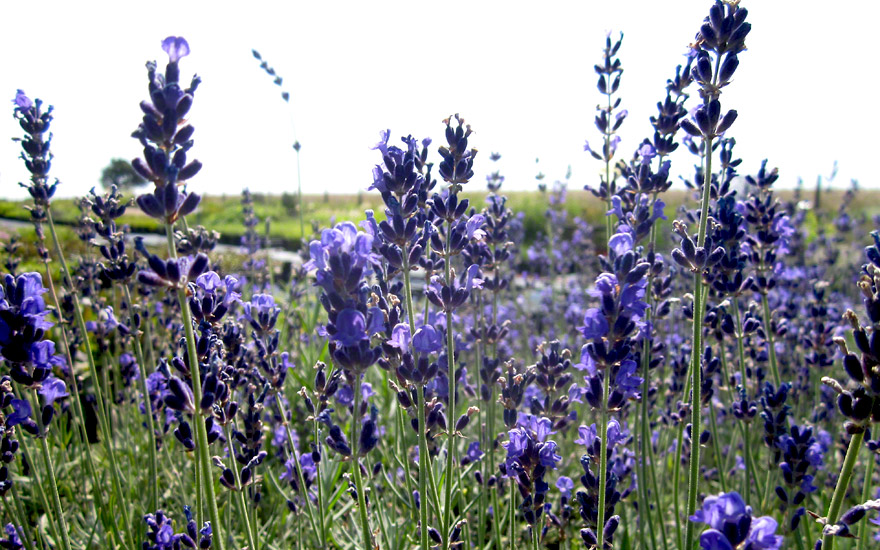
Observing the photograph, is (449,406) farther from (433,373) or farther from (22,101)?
(22,101)

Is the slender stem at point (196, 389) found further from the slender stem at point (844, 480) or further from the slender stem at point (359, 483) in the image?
the slender stem at point (844, 480)

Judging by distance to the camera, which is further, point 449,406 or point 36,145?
point 36,145

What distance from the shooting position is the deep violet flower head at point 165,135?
1.25 meters

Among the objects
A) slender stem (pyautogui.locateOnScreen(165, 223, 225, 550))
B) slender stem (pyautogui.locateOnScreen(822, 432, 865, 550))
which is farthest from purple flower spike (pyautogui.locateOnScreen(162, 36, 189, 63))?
slender stem (pyautogui.locateOnScreen(822, 432, 865, 550))

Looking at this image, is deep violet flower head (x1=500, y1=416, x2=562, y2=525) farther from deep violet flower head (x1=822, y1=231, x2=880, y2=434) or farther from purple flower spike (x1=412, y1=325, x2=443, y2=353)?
deep violet flower head (x1=822, y1=231, x2=880, y2=434)

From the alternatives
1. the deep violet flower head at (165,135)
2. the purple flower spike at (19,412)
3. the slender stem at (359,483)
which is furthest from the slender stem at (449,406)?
the purple flower spike at (19,412)

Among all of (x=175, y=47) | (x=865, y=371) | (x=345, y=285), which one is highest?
(x=175, y=47)

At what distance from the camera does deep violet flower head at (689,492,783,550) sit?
41.1 inches

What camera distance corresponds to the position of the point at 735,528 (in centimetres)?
105

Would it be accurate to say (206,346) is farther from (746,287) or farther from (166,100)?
(746,287)

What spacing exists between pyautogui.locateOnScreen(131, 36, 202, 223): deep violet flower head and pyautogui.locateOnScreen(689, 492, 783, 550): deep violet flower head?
1.33 m

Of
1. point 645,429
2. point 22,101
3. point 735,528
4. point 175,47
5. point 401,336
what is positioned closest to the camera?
point 735,528

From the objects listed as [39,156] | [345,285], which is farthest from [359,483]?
[39,156]

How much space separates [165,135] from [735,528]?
1.50 meters
